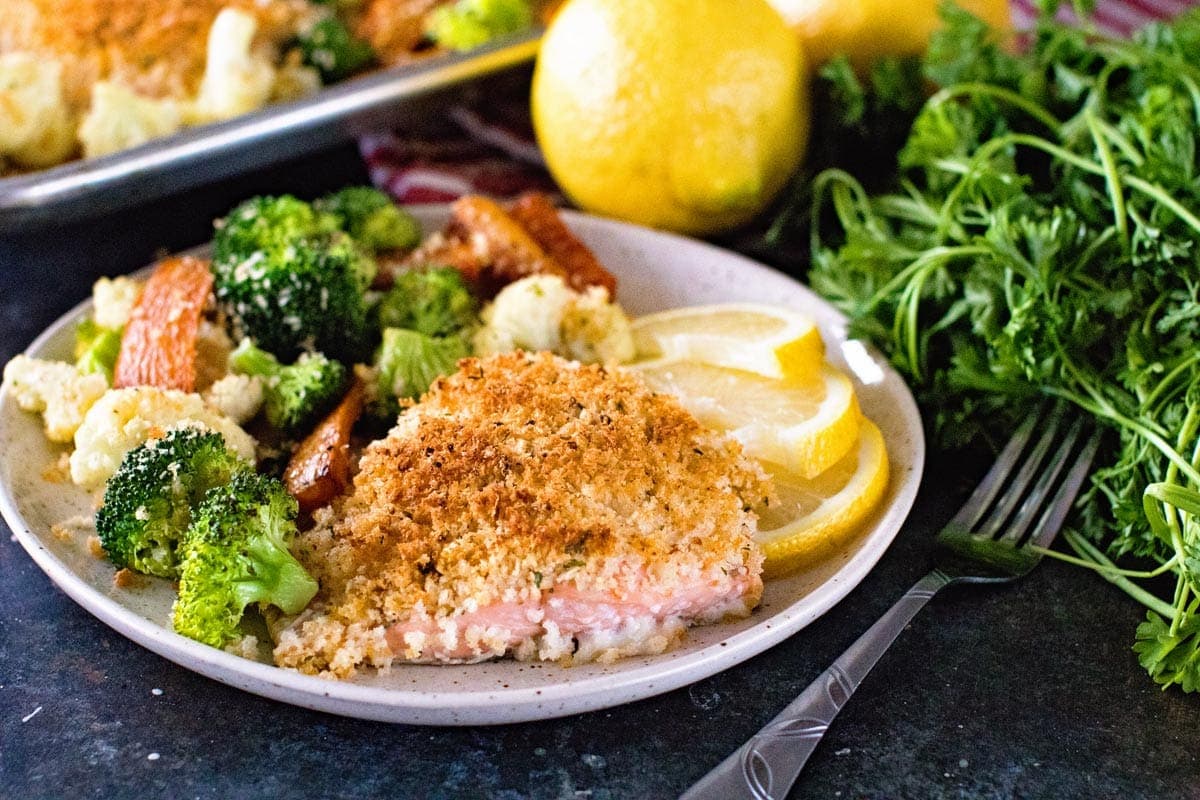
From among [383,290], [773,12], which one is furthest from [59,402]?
[773,12]

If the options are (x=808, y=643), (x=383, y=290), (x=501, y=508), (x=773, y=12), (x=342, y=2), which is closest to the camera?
(x=501, y=508)

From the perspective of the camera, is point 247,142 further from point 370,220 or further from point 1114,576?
point 1114,576

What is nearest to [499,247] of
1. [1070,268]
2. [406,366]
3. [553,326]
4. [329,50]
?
[553,326]

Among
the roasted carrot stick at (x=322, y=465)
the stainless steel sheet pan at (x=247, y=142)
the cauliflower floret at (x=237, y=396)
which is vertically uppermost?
the stainless steel sheet pan at (x=247, y=142)

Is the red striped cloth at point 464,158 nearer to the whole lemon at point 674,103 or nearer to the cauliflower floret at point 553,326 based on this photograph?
the whole lemon at point 674,103

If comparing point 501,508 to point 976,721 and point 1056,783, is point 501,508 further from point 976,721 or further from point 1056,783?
point 1056,783

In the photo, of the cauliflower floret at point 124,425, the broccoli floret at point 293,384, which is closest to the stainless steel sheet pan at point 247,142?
the broccoli floret at point 293,384
